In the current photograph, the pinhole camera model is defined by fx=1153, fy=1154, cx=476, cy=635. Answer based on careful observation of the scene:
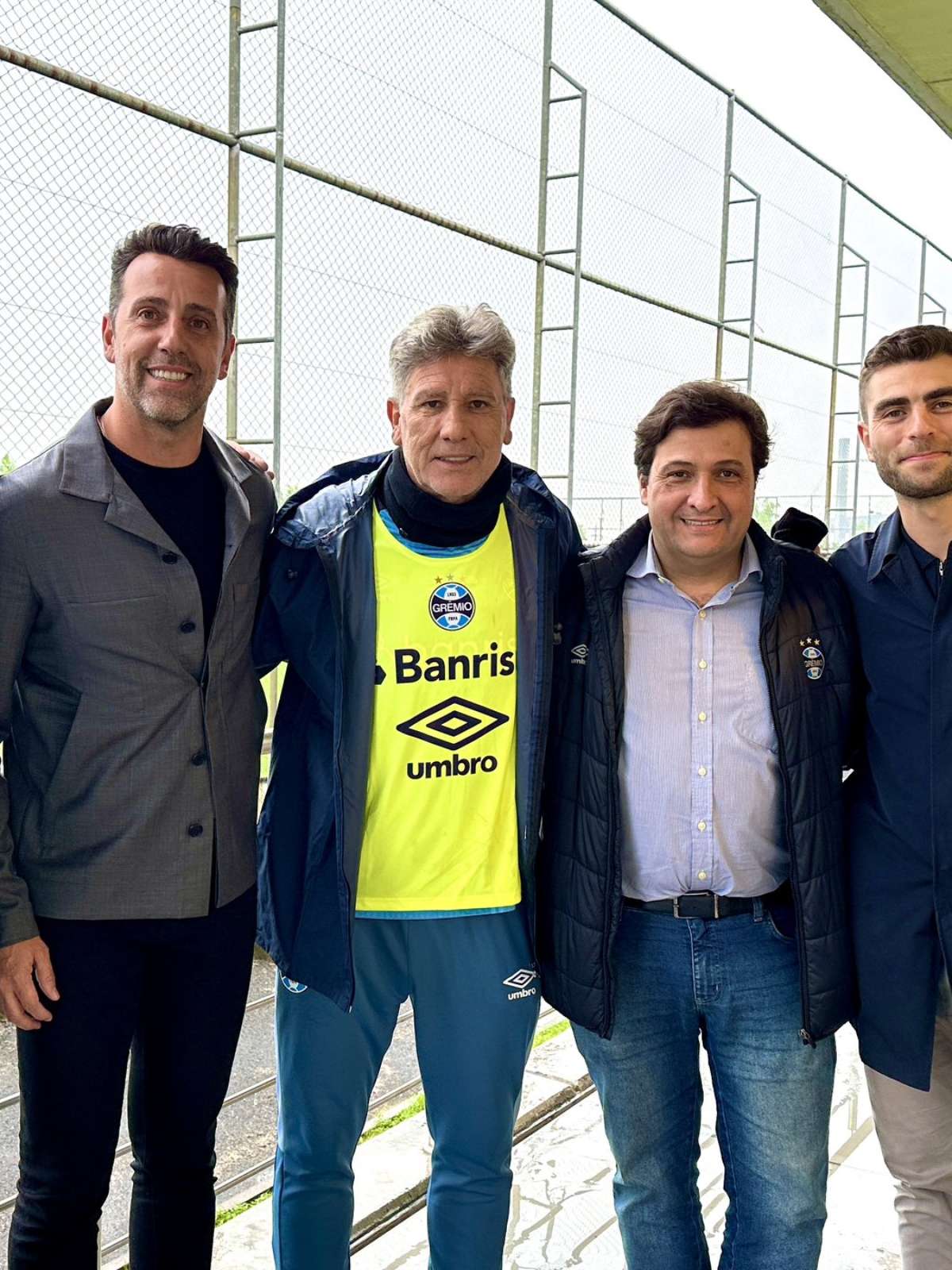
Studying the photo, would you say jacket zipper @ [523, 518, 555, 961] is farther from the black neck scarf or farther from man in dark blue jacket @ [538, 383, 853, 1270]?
the black neck scarf

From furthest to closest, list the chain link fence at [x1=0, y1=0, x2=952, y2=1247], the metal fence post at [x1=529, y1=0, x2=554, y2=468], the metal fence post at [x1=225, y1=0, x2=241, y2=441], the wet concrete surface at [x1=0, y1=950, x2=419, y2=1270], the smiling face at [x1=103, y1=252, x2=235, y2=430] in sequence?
1. the metal fence post at [x1=529, y1=0, x2=554, y2=468]
2. the metal fence post at [x1=225, y1=0, x2=241, y2=441]
3. the wet concrete surface at [x1=0, y1=950, x2=419, y2=1270]
4. the chain link fence at [x1=0, y1=0, x2=952, y2=1247]
5. the smiling face at [x1=103, y1=252, x2=235, y2=430]

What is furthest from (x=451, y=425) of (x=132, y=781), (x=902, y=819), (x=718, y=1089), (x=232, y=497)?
(x=718, y=1089)

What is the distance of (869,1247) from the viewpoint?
2.52 meters

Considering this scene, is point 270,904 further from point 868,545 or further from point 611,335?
point 611,335

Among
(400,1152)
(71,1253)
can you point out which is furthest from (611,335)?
(71,1253)

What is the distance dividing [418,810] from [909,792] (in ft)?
2.70

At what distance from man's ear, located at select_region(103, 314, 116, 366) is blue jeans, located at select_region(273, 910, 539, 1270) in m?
1.06

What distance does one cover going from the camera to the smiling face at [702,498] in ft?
6.33

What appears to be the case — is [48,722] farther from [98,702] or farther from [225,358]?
[225,358]

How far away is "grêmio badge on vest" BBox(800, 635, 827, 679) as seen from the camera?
1930 millimetres

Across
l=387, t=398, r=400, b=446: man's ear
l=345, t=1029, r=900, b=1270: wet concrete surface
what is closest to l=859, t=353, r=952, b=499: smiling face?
l=387, t=398, r=400, b=446: man's ear

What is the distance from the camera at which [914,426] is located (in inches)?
79.3

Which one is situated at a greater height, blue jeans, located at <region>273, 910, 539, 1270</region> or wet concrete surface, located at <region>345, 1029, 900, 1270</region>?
blue jeans, located at <region>273, 910, 539, 1270</region>

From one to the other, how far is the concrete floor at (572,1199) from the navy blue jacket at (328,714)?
96 cm
